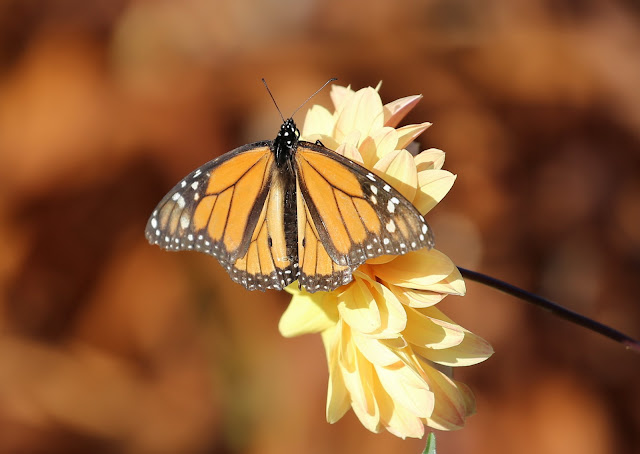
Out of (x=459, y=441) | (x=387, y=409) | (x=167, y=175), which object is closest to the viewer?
(x=387, y=409)

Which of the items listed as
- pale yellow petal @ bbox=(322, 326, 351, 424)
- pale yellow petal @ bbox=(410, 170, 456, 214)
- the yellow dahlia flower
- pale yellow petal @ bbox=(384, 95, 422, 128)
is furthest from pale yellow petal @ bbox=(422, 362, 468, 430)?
pale yellow petal @ bbox=(384, 95, 422, 128)

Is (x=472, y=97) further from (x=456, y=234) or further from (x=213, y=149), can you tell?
(x=213, y=149)

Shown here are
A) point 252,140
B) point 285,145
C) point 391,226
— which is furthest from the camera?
point 252,140

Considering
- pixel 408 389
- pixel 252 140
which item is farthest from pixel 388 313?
pixel 252 140

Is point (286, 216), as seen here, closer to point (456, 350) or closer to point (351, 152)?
point (351, 152)

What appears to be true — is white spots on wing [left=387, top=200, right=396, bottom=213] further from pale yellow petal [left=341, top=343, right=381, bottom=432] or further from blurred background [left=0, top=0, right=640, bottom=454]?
blurred background [left=0, top=0, right=640, bottom=454]

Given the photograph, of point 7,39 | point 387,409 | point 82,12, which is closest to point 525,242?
point 387,409

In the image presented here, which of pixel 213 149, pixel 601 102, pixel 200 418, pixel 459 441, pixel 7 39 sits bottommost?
pixel 200 418
